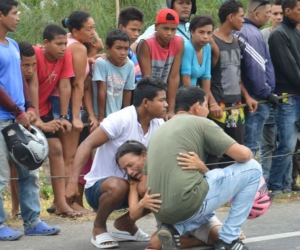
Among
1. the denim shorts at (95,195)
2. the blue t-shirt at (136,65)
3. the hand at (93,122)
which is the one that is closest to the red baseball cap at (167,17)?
the blue t-shirt at (136,65)

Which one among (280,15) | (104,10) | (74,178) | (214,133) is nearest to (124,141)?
(74,178)

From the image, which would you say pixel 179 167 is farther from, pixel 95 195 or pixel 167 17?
pixel 167 17

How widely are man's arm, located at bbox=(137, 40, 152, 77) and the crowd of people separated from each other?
0.01 metres

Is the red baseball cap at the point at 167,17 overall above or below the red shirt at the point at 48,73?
above

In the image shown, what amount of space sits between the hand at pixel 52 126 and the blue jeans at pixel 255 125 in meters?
2.18

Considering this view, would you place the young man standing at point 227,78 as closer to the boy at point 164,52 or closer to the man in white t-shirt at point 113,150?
the boy at point 164,52

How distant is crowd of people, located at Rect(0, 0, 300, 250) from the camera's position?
6219mm

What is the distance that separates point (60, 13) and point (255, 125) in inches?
197

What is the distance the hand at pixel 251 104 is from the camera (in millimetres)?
8945

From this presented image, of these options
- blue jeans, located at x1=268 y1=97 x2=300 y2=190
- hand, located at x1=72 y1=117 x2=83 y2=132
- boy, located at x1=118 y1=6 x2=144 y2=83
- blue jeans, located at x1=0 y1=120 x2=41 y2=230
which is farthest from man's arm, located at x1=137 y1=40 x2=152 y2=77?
blue jeans, located at x1=0 y1=120 x2=41 y2=230

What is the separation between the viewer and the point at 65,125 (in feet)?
26.3

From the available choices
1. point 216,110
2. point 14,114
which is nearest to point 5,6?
point 14,114

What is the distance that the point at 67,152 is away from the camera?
825 centimetres

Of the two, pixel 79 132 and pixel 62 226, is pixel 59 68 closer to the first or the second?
pixel 79 132
